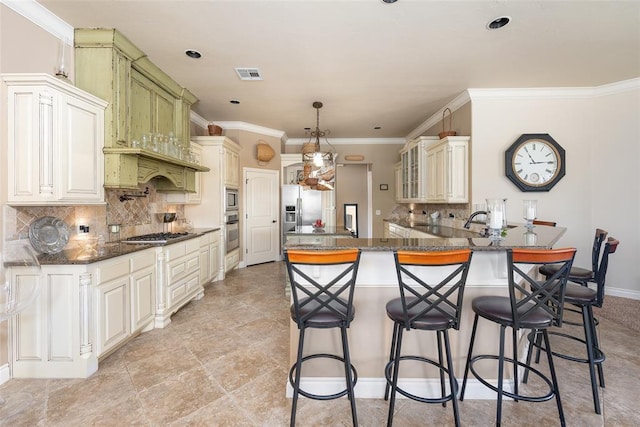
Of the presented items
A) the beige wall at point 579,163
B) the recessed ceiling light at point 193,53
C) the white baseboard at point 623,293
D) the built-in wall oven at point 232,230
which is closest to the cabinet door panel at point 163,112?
the recessed ceiling light at point 193,53

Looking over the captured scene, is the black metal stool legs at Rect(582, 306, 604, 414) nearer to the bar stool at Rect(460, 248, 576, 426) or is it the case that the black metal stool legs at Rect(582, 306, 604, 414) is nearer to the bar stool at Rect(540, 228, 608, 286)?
the bar stool at Rect(460, 248, 576, 426)

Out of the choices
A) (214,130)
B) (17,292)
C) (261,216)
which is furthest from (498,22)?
(261,216)

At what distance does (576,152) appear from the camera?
12.7 ft

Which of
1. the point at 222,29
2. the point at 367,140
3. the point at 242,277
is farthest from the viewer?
the point at 367,140

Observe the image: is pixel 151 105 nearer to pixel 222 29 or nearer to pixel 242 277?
pixel 222 29

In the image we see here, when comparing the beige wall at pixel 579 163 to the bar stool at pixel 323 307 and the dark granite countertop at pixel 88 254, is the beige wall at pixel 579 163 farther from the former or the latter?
the dark granite countertop at pixel 88 254

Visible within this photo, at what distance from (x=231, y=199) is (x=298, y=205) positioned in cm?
150

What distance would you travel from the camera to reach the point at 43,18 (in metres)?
2.29

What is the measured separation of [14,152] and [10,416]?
1772 millimetres

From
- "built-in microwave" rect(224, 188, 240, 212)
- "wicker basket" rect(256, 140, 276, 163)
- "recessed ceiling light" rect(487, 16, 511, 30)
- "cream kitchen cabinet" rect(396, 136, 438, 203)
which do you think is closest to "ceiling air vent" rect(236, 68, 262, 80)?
"built-in microwave" rect(224, 188, 240, 212)

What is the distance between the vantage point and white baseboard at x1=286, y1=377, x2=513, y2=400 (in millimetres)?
1881

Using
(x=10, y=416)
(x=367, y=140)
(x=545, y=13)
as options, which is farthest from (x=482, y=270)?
(x=367, y=140)

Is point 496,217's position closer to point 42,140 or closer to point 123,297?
point 123,297

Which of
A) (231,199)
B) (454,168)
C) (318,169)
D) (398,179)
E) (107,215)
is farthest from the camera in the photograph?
(398,179)
